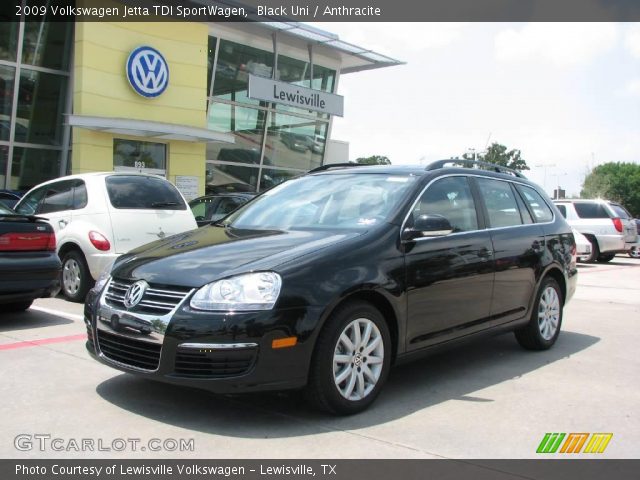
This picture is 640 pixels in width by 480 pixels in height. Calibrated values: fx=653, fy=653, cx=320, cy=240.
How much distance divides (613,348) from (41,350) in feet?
17.6

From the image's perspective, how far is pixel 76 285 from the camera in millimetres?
8242

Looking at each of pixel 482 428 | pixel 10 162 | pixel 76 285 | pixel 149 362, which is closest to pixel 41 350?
pixel 149 362

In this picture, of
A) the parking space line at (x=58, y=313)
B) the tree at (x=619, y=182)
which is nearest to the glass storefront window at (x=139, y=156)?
the parking space line at (x=58, y=313)

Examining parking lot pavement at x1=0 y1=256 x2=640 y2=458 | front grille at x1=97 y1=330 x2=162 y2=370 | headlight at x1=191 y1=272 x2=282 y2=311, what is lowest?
parking lot pavement at x1=0 y1=256 x2=640 y2=458

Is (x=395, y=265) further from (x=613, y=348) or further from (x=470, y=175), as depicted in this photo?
(x=613, y=348)

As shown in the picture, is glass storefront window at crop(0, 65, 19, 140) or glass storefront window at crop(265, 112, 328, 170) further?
glass storefront window at crop(265, 112, 328, 170)

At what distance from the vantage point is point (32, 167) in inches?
727

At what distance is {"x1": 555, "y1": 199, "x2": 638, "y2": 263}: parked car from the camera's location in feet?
60.8

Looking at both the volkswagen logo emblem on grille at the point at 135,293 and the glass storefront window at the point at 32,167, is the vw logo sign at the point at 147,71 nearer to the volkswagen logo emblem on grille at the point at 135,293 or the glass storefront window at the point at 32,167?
the glass storefront window at the point at 32,167

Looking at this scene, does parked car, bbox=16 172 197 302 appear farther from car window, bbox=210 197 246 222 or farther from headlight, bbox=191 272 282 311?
headlight, bbox=191 272 282 311

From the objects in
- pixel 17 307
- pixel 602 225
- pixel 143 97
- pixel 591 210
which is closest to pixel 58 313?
pixel 17 307

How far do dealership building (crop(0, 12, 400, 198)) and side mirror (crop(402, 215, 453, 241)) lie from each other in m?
13.5

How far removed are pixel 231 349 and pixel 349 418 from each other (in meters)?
0.93

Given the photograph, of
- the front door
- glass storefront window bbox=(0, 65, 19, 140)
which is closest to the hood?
the front door
